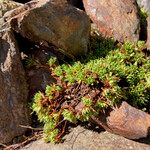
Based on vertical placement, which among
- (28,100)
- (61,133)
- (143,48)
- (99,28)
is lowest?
(61,133)

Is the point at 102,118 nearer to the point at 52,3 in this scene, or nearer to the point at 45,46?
the point at 45,46

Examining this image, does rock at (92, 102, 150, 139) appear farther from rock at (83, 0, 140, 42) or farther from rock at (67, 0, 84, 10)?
rock at (67, 0, 84, 10)

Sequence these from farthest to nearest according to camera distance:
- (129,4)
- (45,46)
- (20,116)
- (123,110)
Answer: (129,4) < (45,46) < (20,116) < (123,110)

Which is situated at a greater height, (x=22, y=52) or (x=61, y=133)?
(x=22, y=52)

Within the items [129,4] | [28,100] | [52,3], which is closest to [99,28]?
[129,4]

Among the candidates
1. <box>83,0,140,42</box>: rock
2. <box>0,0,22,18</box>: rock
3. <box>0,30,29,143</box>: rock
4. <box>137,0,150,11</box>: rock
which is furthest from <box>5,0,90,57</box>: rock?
<box>137,0,150,11</box>: rock

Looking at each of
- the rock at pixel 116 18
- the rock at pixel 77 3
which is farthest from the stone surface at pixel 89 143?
the rock at pixel 77 3

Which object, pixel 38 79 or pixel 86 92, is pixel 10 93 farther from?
pixel 86 92
